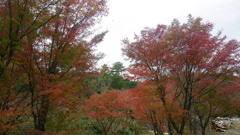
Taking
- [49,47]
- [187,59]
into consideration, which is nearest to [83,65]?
[49,47]

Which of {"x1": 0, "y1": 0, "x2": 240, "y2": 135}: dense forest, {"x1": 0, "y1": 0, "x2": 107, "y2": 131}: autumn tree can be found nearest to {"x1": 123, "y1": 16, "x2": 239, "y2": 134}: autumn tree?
{"x1": 0, "y1": 0, "x2": 240, "y2": 135}: dense forest

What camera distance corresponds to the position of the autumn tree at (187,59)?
21.2 feet

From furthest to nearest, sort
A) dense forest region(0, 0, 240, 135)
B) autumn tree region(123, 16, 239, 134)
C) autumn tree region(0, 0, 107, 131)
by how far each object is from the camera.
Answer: autumn tree region(123, 16, 239, 134)
dense forest region(0, 0, 240, 135)
autumn tree region(0, 0, 107, 131)

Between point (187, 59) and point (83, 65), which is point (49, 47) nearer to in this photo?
point (83, 65)

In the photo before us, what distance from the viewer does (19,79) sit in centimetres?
556

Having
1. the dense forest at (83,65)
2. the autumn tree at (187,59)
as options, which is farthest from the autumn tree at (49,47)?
the autumn tree at (187,59)

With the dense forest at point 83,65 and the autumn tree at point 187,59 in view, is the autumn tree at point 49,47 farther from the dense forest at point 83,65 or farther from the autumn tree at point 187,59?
the autumn tree at point 187,59

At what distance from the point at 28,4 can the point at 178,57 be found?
19.5ft

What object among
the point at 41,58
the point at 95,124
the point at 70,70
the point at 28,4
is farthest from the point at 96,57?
the point at 95,124

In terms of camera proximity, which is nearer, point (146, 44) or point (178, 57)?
point (178, 57)

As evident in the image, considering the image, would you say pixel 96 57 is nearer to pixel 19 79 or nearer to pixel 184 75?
pixel 19 79

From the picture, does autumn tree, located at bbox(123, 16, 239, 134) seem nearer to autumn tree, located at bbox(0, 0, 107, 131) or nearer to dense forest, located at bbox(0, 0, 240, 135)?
dense forest, located at bbox(0, 0, 240, 135)

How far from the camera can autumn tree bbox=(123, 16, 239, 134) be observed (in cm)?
646

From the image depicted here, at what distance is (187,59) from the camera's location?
6.62 m
